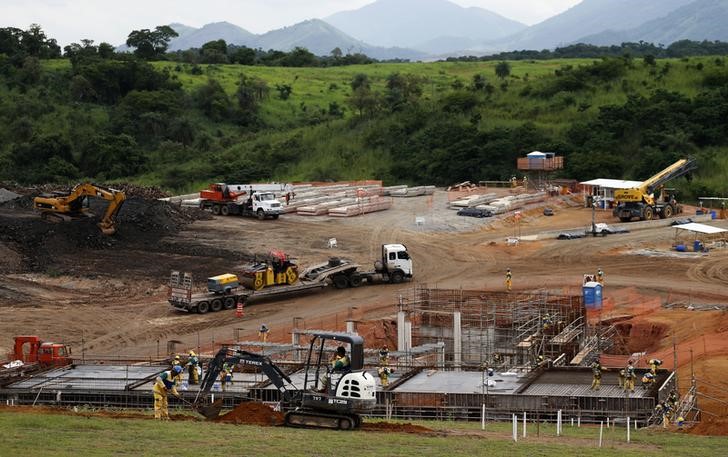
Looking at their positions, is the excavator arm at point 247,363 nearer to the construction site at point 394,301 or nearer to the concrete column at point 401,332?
the construction site at point 394,301

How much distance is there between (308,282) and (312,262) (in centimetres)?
762

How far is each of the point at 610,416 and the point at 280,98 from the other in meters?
101

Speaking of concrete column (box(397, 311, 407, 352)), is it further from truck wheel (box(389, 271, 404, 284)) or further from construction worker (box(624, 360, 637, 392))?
truck wheel (box(389, 271, 404, 284))

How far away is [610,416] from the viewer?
97.1 ft

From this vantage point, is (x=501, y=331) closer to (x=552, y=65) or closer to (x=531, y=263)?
(x=531, y=263)

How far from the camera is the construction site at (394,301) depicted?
105 feet

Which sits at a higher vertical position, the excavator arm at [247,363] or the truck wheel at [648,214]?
the truck wheel at [648,214]

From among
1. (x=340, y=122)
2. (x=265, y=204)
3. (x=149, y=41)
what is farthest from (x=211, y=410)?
(x=149, y=41)

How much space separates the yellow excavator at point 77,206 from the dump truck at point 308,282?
38.0 feet

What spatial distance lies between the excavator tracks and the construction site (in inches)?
8.9

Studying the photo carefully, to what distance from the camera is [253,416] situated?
2670 centimetres

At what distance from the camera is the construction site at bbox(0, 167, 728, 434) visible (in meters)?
32.0

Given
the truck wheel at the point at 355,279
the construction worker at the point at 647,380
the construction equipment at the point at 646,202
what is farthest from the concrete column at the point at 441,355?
the construction equipment at the point at 646,202

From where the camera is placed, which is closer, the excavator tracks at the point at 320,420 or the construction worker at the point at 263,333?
the excavator tracks at the point at 320,420
